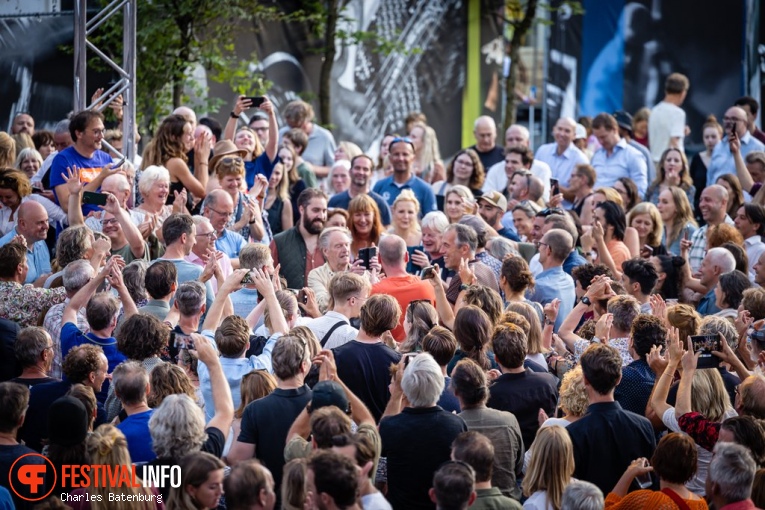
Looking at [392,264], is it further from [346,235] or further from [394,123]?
[394,123]

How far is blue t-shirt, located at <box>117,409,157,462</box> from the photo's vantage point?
4953mm

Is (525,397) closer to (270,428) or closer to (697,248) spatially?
(270,428)

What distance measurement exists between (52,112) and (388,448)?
7.14 m

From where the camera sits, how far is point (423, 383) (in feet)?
16.5

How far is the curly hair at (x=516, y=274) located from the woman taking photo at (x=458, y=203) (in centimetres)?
211

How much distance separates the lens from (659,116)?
13055mm

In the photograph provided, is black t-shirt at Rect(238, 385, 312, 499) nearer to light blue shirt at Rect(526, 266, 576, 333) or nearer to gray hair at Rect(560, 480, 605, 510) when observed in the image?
gray hair at Rect(560, 480, 605, 510)

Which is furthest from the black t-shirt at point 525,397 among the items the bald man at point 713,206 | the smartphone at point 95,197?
the bald man at point 713,206

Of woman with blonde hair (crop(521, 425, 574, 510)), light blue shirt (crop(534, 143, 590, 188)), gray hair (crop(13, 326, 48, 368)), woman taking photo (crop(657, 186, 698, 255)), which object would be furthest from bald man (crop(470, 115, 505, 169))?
woman with blonde hair (crop(521, 425, 574, 510))

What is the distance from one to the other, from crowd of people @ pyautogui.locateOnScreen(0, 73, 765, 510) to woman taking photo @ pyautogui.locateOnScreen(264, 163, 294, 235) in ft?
0.07

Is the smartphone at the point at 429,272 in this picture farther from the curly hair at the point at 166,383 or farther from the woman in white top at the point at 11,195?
the woman in white top at the point at 11,195

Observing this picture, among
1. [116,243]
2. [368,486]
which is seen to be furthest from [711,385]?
[116,243]

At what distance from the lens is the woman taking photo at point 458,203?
9266mm

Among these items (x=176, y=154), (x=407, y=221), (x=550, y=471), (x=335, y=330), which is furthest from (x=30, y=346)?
(x=407, y=221)
